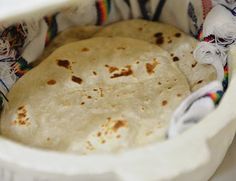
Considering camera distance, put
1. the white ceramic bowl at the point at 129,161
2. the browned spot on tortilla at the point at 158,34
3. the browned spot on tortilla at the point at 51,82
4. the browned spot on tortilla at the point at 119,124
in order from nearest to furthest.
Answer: the white ceramic bowl at the point at 129,161
the browned spot on tortilla at the point at 119,124
the browned spot on tortilla at the point at 51,82
the browned spot on tortilla at the point at 158,34

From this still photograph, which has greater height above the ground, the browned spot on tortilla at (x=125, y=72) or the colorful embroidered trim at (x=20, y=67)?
the colorful embroidered trim at (x=20, y=67)

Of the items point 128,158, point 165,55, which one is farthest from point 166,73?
point 128,158

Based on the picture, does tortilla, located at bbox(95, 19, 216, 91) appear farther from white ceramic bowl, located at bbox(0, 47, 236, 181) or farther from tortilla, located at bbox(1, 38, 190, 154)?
white ceramic bowl, located at bbox(0, 47, 236, 181)

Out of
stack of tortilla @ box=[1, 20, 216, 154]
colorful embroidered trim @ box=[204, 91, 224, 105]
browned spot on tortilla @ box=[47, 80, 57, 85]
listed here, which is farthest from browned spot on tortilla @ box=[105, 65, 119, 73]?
colorful embroidered trim @ box=[204, 91, 224, 105]

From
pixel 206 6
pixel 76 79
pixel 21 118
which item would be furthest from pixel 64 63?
pixel 206 6

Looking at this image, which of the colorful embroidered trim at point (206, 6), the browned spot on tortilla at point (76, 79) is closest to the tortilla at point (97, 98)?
the browned spot on tortilla at point (76, 79)

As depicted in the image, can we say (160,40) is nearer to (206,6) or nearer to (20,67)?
(206,6)

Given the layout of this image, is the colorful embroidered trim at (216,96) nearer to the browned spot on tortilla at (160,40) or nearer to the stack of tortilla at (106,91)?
the stack of tortilla at (106,91)
